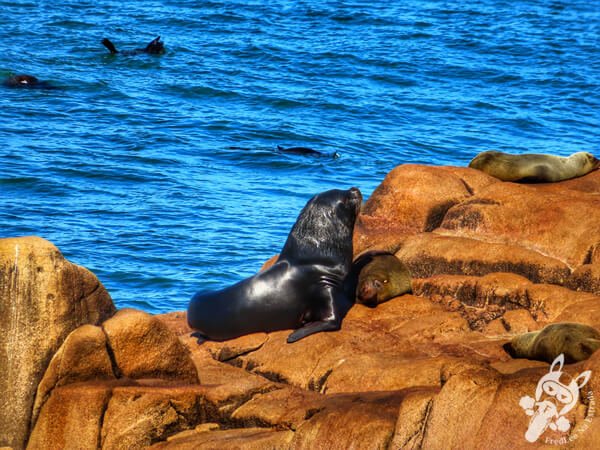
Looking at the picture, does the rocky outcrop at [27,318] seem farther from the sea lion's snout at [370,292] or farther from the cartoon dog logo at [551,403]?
the cartoon dog logo at [551,403]

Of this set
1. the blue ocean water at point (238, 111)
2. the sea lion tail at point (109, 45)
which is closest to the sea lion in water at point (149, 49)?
the sea lion tail at point (109, 45)

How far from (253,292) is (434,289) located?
168 centimetres

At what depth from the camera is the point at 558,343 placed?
8055 millimetres

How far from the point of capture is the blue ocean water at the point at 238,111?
1602cm

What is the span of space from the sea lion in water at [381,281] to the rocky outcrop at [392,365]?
109 mm

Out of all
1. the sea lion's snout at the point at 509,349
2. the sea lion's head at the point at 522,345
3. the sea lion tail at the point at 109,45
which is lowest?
the sea lion tail at the point at 109,45

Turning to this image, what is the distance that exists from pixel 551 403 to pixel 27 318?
3712 mm

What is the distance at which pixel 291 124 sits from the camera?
75.2 ft

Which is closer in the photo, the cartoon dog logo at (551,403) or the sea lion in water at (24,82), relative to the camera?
the cartoon dog logo at (551,403)

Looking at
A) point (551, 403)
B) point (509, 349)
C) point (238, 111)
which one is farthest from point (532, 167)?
point (238, 111)

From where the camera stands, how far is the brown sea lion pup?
26.0 feet

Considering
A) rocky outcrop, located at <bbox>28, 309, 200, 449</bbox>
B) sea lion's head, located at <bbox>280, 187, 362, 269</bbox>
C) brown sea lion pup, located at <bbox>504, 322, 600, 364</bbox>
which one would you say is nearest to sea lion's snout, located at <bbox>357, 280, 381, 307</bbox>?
sea lion's head, located at <bbox>280, 187, 362, 269</bbox>

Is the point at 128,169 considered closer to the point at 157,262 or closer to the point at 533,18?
the point at 157,262

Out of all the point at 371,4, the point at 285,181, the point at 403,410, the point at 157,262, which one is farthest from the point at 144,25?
the point at 403,410
